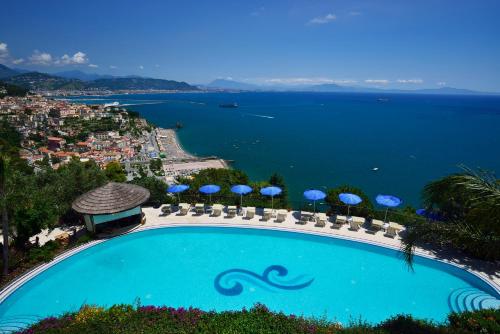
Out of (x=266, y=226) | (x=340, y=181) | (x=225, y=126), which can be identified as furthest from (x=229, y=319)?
(x=225, y=126)

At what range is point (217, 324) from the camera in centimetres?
699

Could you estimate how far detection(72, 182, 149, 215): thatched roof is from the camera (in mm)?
13586

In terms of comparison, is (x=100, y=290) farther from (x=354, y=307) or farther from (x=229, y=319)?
(x=354, y=307)

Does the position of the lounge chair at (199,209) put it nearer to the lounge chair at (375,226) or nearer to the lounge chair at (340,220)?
the lounge chair at (340,220)

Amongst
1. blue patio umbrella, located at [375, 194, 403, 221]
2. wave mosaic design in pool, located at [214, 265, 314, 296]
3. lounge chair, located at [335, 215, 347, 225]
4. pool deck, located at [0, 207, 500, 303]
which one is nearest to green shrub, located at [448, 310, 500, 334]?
pool deck, located at [0, 207, 500, 303]

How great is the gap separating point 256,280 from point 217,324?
15.2 ft

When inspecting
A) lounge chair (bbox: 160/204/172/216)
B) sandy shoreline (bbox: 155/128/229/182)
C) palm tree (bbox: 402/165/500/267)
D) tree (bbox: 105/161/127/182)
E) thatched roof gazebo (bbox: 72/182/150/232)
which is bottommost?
sandy shoreline (bbox: 155/128/229/182)

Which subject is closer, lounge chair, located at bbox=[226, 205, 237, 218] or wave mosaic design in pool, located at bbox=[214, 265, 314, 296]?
wave mosaic design in pool, located at bbox=[214, 265, 314, 296]

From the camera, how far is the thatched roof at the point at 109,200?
13.6 m

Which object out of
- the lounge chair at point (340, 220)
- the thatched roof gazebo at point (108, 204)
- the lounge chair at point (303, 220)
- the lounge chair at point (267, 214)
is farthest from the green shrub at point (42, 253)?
the lounge chair at point (340, 220)

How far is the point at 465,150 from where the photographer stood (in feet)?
230

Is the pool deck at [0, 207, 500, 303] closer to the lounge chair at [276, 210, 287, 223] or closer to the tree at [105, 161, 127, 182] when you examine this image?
the lounge chair at [276, 210, 287, 223]

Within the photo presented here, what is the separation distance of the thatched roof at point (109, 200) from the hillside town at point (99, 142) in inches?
1117

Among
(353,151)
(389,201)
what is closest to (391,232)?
(389,201)
